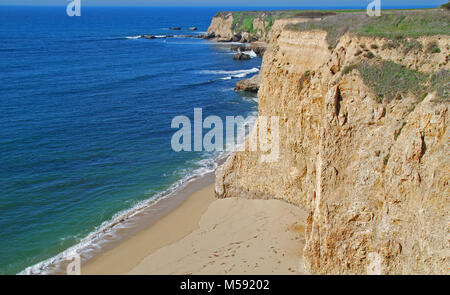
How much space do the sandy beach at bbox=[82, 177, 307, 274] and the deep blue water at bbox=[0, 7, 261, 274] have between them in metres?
3.44

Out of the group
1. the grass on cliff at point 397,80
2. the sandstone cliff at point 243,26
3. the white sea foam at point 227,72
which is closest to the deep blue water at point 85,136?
the white sea foam at point 227,72

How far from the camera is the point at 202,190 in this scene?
25469 mm

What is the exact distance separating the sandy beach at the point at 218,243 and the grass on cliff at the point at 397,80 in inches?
280

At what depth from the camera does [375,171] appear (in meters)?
12.9

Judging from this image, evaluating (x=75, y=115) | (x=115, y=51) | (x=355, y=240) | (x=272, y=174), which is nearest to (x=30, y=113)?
(x=75, y=115)

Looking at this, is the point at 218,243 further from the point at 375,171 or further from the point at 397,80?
the point at 397,80

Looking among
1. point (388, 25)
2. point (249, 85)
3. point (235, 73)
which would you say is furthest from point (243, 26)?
point (388, 25)

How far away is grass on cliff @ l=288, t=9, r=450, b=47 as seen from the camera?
1559 centimetres

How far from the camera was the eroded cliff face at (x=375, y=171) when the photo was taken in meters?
11.3

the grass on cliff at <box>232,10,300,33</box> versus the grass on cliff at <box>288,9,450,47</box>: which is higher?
the grass on cliff at <box>232,10,300,33</box>

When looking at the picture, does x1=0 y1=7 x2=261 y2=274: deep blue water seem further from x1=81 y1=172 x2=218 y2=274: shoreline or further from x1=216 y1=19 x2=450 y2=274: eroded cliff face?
x1=216 y1=19 x2=450 y2=274: eroded cliff face

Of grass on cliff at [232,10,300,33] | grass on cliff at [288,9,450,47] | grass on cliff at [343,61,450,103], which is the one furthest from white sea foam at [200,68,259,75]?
grass on cliff at [343,61,450,103]

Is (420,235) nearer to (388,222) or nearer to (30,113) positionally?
(388,222)
